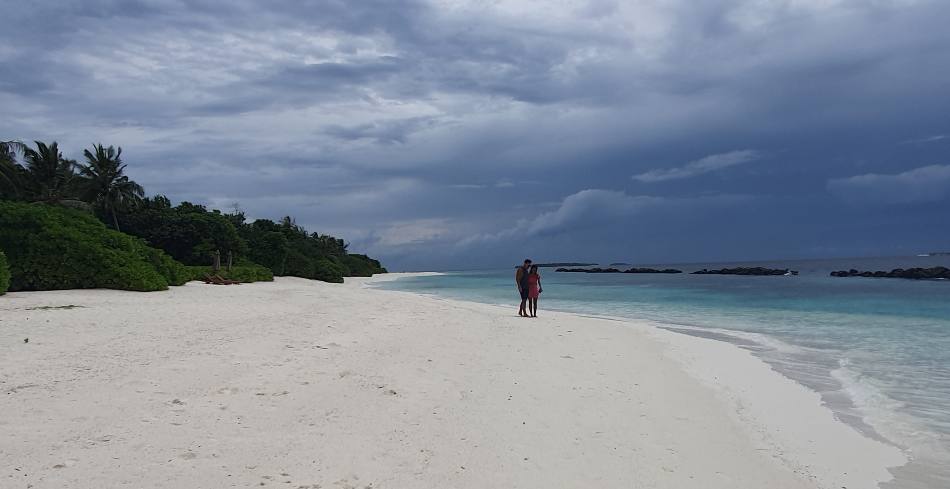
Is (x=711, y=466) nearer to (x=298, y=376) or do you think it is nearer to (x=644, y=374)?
(x=644, y=374)

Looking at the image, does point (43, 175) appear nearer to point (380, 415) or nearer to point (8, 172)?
point (8, 172)

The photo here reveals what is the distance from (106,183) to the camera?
42.8 metres

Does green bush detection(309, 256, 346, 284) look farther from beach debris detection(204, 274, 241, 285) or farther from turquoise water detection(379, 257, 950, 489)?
turquoise water detection(379, 257, 950, 489)

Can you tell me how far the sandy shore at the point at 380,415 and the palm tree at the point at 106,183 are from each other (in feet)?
120

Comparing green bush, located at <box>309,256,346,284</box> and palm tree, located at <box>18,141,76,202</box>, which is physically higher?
palm tree, located at <box>18,141,76,202</box>

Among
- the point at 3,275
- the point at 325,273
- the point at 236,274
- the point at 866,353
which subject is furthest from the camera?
the point at 325,273

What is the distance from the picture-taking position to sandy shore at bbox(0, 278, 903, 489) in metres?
4.63

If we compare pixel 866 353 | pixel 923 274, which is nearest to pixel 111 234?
pixel 866 353

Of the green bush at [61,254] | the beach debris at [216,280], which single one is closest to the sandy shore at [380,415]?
the green bush at [61,254]

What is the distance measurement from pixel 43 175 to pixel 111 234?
24424mm

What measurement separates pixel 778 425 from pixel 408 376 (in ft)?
15.3

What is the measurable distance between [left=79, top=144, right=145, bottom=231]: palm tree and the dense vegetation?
2.5 inches

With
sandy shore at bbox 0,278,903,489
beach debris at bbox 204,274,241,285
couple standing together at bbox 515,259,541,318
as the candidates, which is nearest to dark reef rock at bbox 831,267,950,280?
couple standing together at bbox 515,259,541,318

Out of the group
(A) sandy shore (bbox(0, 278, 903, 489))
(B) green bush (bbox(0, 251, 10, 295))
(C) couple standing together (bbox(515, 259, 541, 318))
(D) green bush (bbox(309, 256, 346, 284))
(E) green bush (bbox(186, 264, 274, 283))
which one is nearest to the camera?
(A) sandy shore (bbox(0, 278, 903, 489))
